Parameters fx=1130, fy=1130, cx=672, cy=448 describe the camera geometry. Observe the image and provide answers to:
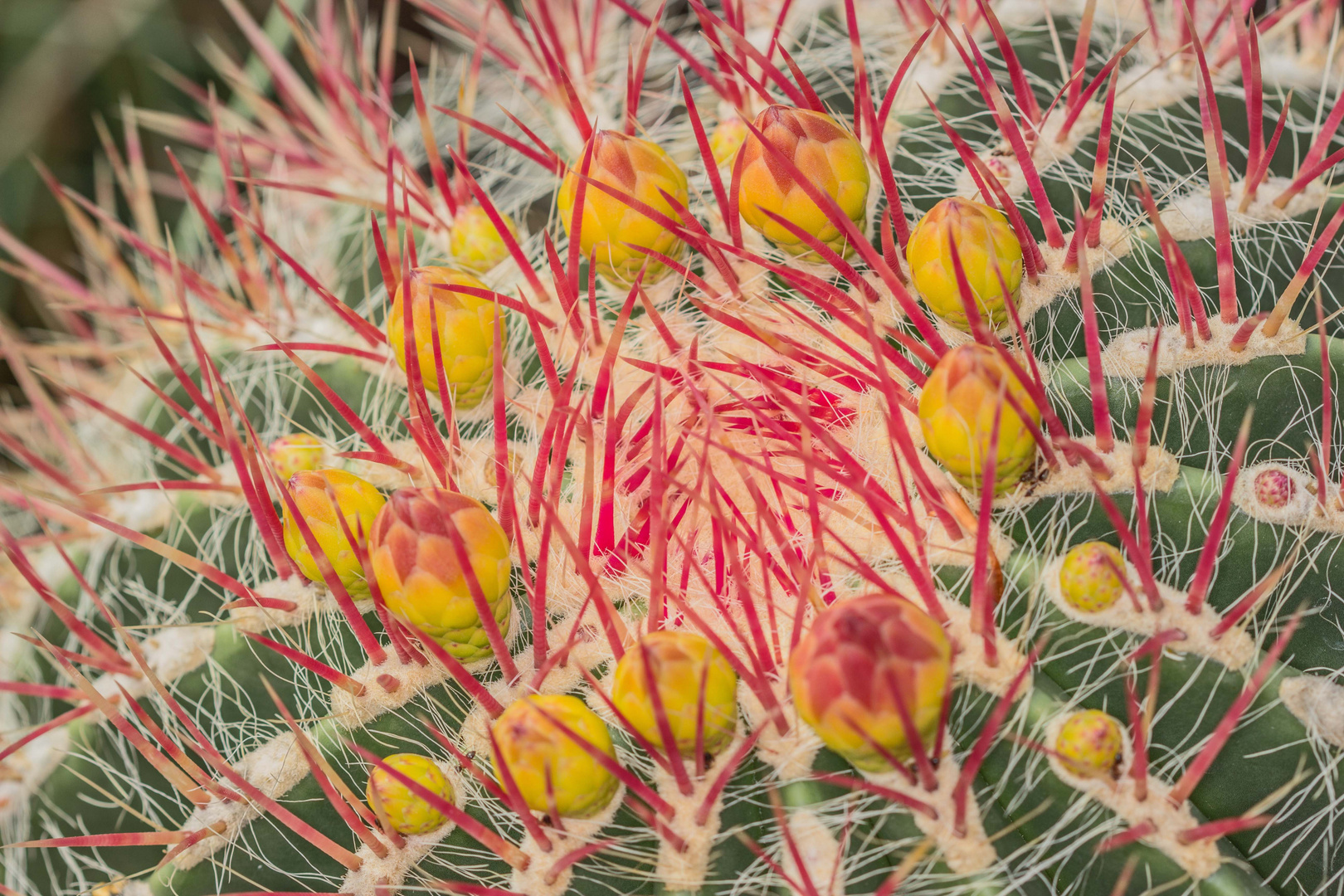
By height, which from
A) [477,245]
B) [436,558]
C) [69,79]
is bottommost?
[436,558]

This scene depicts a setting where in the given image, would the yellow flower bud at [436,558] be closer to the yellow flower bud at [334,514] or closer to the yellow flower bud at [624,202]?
the yellow flower bud at [334,514]

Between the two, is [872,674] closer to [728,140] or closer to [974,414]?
[974,414]

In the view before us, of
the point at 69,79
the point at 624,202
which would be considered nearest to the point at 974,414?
the point at 624,202

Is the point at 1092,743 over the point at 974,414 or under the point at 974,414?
under

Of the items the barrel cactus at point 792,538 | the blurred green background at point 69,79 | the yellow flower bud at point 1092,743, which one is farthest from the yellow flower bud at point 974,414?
the blurred green background at point 69,79

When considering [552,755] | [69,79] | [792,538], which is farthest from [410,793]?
[69,79]

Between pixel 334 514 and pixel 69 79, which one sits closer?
pixel 334 514

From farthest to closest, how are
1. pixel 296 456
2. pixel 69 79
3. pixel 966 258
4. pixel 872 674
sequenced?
pixel 69 79
pixel 296 456
pixel 966 258
pixel 872 674

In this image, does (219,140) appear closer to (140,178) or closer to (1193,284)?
(140,178)

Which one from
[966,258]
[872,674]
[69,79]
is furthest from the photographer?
[69,79]
